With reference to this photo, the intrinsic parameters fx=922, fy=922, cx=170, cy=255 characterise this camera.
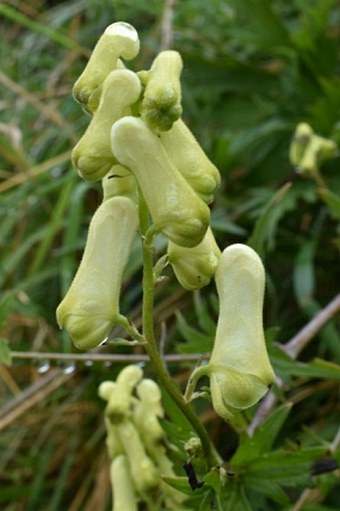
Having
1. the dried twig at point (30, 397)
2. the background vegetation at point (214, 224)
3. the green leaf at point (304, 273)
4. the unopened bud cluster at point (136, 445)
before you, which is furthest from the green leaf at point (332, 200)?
the dried twig at point (30, 397)

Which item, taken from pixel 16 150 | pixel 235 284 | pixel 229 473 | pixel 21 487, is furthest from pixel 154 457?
A: pixel 16 150

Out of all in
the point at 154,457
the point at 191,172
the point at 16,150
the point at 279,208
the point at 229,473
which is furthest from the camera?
the point at 16,150

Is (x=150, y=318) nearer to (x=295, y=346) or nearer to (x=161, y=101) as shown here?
(x=161, y=101)

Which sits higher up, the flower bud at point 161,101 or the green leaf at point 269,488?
the flower bud at point 161,101

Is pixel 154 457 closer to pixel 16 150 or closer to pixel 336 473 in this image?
pixel 336 473

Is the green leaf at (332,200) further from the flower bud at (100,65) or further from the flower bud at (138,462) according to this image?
the flower bud at (100,65)
